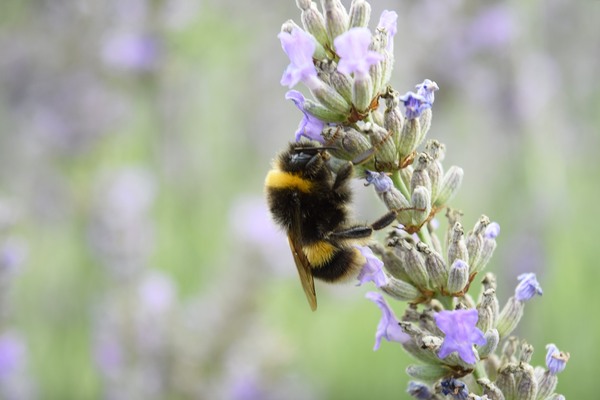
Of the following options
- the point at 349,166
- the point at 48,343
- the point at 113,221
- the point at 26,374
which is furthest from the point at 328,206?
the point at 48,343

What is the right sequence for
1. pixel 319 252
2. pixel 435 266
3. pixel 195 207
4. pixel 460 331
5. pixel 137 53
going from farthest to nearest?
1. pixel 195 207
2. pixel 137 53
3. pixel 319 252
4. pixel 435 266
5. pixel 460 331

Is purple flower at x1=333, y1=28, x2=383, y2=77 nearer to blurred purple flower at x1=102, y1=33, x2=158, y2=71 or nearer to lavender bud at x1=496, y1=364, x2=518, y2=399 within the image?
lavender bud at x1=496, y1=364, x2=518, y2=399

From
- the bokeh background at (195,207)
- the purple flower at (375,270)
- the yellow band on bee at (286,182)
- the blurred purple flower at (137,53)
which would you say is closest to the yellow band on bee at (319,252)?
the yellow band on bee at (286,182)

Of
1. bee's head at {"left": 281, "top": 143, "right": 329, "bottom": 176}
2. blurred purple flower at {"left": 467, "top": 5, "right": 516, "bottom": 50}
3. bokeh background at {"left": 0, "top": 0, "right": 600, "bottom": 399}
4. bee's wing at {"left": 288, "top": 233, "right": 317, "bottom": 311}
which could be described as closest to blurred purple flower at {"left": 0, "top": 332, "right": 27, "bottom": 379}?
bokeh background at {"left": 0, "top": 0, "right": 600, "bottom": 399}

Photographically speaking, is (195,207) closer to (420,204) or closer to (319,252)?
(319,252)

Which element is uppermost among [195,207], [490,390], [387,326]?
[195,207]

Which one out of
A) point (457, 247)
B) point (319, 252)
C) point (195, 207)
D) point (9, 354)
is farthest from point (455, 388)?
point (195, 207)
